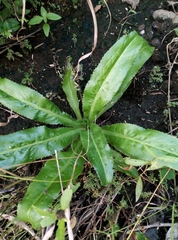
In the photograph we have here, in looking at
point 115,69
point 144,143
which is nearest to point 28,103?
point 115,69

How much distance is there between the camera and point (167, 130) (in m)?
1.67

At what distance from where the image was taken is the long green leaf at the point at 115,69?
1399 mm

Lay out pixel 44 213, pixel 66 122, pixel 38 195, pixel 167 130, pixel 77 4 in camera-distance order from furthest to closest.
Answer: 1. pixel 77 4
2. pixel 167 130
3. pixel 66 122
4. pixel 38 195
5. pixel 44 213

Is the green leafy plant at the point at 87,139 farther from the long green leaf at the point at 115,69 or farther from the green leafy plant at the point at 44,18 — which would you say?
the green leafy plant at the point at 44,18

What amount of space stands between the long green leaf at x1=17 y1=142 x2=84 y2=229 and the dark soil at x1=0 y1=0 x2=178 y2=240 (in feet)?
1.10

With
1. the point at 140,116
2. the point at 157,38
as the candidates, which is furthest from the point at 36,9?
the point at 140,116

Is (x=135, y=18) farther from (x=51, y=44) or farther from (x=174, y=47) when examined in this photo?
(x=51, y=44)

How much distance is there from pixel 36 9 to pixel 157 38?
2.21 ft

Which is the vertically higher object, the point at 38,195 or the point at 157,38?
the point at 157,38

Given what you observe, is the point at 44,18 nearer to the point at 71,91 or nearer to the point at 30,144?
the point at 71,91

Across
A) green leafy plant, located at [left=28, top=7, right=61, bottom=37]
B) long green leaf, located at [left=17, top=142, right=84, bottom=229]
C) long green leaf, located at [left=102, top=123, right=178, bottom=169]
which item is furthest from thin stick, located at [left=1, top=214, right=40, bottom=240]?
green leafy plant, located at [left=28, top=7, right=61, bottom=37]

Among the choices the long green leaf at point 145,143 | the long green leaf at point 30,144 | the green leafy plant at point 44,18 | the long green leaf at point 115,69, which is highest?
the green leafy plant at point 44,18

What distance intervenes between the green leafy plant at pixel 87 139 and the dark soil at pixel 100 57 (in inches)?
8.4

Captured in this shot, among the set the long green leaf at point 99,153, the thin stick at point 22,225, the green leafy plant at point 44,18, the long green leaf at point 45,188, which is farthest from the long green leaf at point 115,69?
the thin stick at point 22,225
